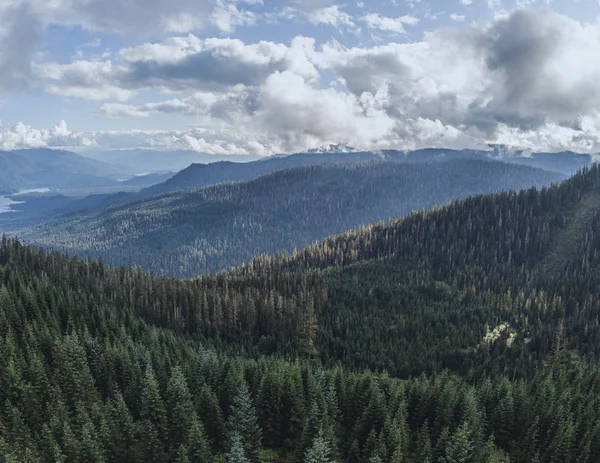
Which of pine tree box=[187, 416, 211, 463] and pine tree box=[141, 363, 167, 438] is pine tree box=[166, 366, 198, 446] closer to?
pine tree box=[141, 363, 167, 438]

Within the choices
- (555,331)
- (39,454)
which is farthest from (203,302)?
(555,331)

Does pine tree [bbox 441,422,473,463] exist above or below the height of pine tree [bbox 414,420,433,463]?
above

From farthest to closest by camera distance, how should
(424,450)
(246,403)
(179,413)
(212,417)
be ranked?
1. (212,417)
2. (179,413)
3. (246,403)
4. (424,450)

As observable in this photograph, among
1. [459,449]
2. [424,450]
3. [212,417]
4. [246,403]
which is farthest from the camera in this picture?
[212,417]

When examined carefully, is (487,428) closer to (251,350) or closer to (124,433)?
(124,433)

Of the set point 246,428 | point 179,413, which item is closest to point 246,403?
point 246,428

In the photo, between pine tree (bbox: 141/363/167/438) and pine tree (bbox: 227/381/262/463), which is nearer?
pine tree (bbox: 227/381/262/463)

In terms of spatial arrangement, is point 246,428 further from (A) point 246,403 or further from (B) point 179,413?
(B) point 179,413

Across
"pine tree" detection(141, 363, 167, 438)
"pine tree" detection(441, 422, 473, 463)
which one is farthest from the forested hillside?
"pine tree" detection(141, 363, 167, 438)

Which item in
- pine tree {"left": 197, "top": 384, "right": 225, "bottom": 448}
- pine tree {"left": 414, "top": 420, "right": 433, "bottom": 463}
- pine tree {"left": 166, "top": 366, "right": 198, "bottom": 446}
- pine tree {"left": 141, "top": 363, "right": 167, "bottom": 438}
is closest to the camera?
pine tree {"left": 414, "top": 420, "right": 433, "bottom": 463}

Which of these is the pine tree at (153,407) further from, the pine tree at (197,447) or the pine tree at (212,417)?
the pine tree at (197,447)

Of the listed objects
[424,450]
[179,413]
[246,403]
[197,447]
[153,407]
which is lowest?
[424,450]
